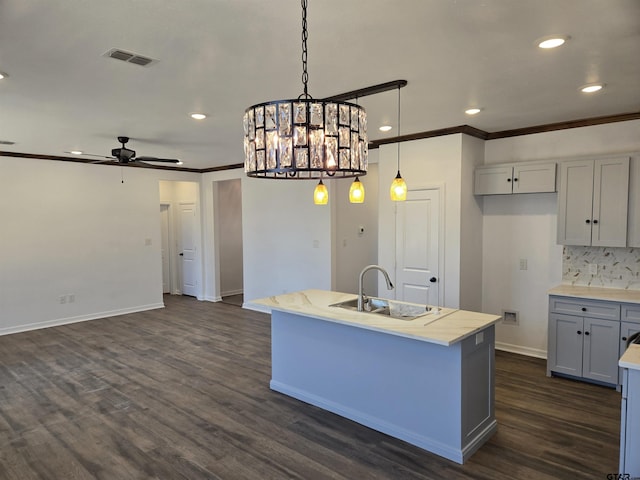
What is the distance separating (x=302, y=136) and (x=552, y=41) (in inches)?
66.4

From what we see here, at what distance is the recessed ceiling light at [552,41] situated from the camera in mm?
2336

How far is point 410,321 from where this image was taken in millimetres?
3006

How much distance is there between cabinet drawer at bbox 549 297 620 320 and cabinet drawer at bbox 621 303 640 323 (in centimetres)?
4

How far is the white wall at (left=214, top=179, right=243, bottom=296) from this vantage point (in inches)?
340

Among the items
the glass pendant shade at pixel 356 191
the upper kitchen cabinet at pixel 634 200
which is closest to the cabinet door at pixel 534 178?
the upper kitchen cabinet at pixel 634 200

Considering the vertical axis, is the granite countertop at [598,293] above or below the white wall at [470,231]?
below

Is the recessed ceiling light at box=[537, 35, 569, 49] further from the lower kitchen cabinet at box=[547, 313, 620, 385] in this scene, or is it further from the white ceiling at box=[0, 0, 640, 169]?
the lower kitchen cabinet at box=[547, 313, 620, 385]

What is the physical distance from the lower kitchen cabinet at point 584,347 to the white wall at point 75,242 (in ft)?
21.1

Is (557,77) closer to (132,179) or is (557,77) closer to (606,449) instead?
(606,449)

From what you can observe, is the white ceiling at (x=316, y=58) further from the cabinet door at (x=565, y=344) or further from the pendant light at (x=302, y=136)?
the cabinet door at (x=565, y=344)

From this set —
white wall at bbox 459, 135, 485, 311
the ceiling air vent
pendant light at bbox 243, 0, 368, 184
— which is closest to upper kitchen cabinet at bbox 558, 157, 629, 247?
white wall at bbox 459, 135, 485, 311

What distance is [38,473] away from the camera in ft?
8.83

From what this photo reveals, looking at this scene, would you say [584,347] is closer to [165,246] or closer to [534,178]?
[534,178]

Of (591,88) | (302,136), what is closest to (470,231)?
(591,88)
